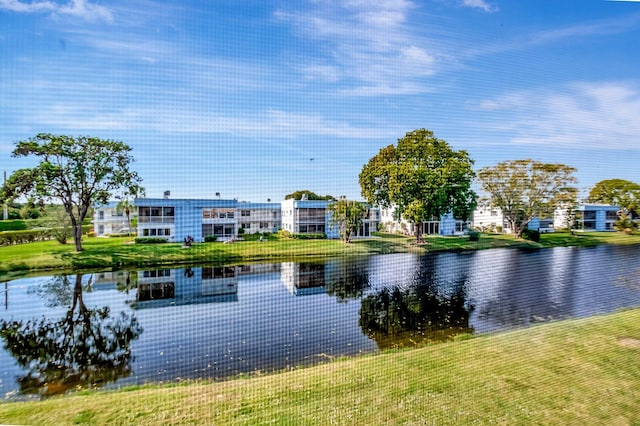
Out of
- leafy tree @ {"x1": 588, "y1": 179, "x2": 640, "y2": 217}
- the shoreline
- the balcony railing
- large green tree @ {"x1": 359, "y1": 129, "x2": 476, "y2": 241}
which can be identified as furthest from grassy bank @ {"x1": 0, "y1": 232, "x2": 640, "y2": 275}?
large green tree @ {"x1": 359, "y1": 129, "x2": 476, "y2": 241}

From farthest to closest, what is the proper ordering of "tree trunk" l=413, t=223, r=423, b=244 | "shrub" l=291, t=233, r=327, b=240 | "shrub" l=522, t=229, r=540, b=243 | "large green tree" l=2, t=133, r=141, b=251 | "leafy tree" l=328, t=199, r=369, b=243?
"shrub" l=291, t=233, r=327, b=240
"leafy tree" l=328, t=199, r=369, b=243
"tree trunk" l=413, t=223, r=423, b=244
"shrub" l=522, t=229, r=540, b=243
"large green tree" l=2, t=133, r=141, b=251

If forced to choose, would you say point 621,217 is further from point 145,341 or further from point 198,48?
point 145,341

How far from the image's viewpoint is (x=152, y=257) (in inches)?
166

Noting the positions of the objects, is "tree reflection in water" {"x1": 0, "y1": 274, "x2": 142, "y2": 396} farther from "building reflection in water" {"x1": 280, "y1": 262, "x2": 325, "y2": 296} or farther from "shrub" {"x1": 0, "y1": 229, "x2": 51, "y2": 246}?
"building reflection in water" {"x1": 280, "y1": 262, "x2": 325, "y2": 296}

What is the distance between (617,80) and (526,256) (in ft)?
6.44

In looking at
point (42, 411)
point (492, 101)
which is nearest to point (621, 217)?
point (492, 101)

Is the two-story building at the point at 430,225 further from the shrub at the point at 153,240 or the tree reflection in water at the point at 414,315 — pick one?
the shrub at the point at 153,240

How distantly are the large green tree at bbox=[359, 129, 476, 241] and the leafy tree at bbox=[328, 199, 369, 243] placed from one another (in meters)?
1.08

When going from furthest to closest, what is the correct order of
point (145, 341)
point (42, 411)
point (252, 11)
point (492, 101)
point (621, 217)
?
point (145, 341), point (621, 217), point (492, 101), point (252, 11), point (42, 411)

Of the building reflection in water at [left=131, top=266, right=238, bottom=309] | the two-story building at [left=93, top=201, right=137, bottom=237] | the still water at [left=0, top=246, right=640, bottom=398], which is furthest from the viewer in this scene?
the building reflection in water at [left=131, top=266, right=238, bottom=309]

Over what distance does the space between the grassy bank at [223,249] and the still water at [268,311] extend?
0.55 ft

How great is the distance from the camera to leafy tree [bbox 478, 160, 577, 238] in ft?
6.57

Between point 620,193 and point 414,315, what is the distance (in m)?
1.95

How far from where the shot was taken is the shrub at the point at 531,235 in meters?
2.69
